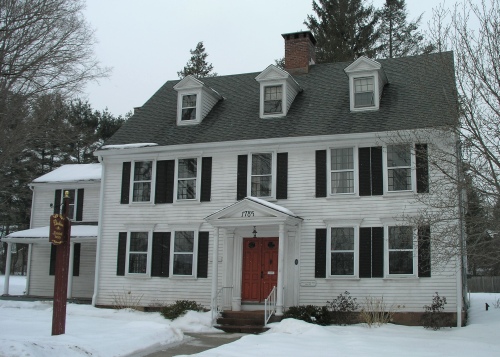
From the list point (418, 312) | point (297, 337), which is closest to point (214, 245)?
point (297, 337)

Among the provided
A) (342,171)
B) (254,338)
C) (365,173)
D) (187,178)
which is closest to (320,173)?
(342,171)

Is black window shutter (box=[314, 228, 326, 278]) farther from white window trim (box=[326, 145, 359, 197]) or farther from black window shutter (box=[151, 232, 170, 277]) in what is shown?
black window shutter (box=[151, 232, 170, 277])

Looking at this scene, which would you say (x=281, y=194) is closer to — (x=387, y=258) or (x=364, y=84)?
(x=387, y=258)

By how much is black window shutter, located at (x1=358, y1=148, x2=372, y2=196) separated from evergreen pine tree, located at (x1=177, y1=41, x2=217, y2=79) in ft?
94.4

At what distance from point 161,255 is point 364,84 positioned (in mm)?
9135

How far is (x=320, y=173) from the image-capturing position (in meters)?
17.9

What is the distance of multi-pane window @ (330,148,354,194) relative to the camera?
17.7m

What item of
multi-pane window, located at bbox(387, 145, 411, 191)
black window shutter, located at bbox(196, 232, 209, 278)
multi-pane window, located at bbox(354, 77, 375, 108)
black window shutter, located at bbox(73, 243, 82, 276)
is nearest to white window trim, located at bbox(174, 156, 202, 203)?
black window shutter, located at bbox(196, 232, 209, 278)

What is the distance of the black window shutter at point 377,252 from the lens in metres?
16.8

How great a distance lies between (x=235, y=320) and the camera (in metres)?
16.7

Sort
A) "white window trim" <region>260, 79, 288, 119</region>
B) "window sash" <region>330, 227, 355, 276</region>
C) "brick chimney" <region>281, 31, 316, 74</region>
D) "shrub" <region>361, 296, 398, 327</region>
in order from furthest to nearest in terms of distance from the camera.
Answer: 1. "brick chimney" <region>281, 31, 316, 74</region>
2. "white window trim" <region>260, 79, 288, 119</region>
3. "window sash" <region>330, 227, 355, 276</region>
4. "shrub" <region>361, 296, 398, 327</region>

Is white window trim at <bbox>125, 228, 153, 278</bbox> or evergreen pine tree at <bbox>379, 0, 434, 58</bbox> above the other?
evergreen pine tree at <bbox>379, 0, 434, 58</bbox>

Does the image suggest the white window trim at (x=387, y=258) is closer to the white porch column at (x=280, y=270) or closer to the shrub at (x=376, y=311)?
the shrub at (x=376, y=311)

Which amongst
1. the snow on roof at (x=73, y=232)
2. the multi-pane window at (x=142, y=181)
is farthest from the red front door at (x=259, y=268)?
the snow on roof at (x=73, y=232)
